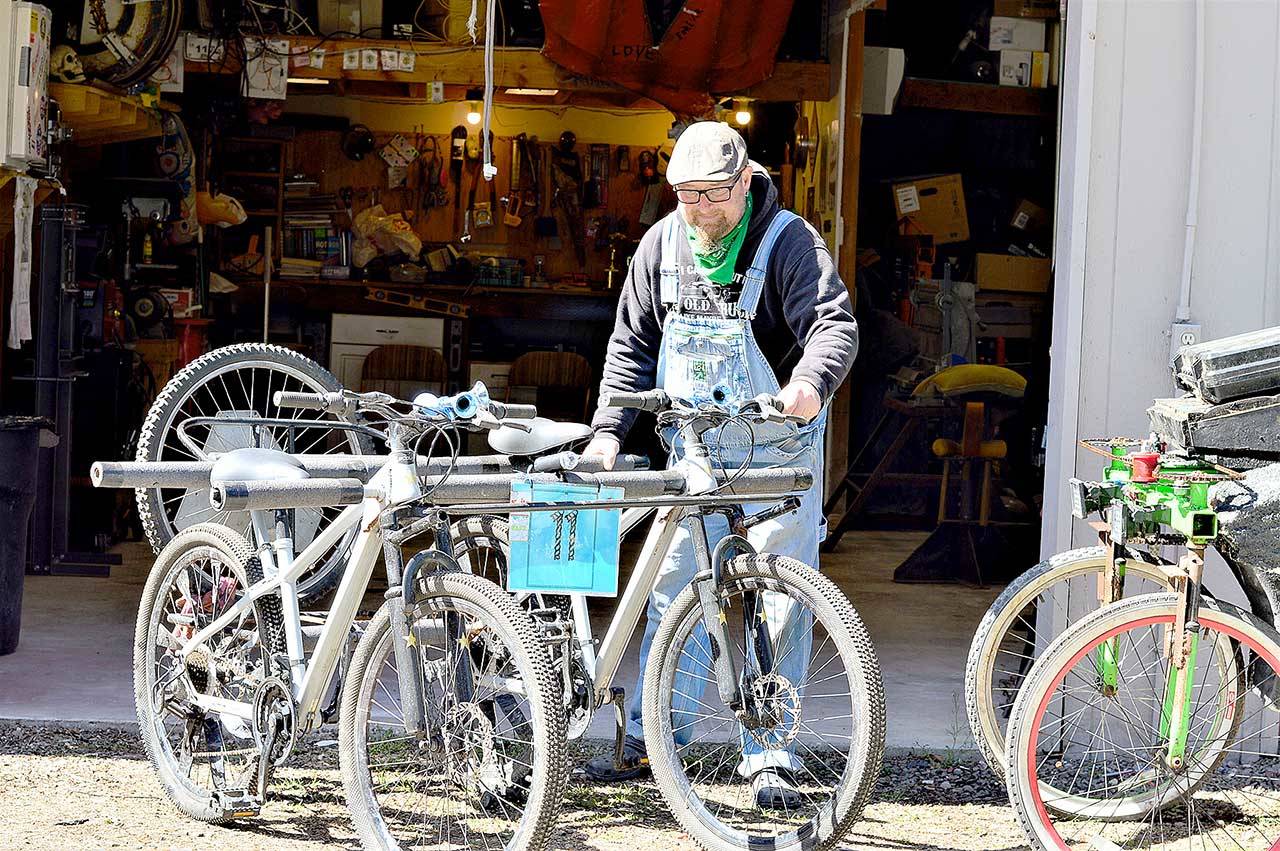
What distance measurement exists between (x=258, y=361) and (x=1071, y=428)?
2.22 metres

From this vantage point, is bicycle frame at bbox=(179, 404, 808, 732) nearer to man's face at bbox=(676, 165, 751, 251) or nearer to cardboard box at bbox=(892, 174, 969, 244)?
man's face at bbox=(676, 165, 751, 251)

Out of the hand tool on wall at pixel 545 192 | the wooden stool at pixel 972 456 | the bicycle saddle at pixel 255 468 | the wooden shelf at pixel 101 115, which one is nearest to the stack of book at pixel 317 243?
the hand tool on wall at pixel 545 192

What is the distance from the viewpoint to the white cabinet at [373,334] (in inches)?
417

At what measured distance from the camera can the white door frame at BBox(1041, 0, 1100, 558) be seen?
429 centimetres

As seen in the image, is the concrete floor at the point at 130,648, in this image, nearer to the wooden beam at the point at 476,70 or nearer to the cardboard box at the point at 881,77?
the wooden beam at the point at 476,70

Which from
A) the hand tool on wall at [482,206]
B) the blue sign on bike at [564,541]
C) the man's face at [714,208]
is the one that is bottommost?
the blue sign on bike at [564,541]

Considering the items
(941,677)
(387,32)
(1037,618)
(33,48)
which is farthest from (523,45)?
(1037,618)

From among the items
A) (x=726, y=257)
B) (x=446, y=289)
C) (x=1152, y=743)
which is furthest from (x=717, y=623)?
(x=446, y=289)

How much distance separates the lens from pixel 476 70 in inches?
333

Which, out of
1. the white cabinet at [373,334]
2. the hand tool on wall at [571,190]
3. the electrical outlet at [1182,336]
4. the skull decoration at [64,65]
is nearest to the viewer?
the electrical outlet at [1182,336]

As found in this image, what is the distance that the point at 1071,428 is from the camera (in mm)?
4340

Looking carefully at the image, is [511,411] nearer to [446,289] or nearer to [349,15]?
[349,15]

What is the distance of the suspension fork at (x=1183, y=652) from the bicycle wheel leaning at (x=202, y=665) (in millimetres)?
1966

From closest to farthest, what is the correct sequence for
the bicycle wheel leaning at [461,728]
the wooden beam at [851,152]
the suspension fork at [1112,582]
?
1. the bicycle wheel leaning at [461,728]
2. the suspension fork at [1112,582]
3. the wooden beam at [851,152]
